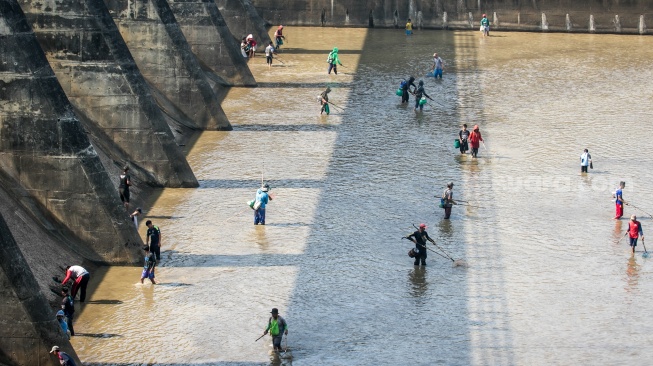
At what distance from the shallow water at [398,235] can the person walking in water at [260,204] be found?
14.0 inches

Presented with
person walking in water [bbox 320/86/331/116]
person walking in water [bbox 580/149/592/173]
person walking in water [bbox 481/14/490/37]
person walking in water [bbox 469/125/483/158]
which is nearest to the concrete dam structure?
person walking in water [bbox 320/86/331/116]

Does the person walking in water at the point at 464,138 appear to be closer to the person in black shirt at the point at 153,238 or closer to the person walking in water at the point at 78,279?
the person in black shirt at the point at 153,238

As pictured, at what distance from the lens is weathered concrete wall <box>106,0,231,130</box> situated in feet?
157

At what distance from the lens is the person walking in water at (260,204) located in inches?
1433

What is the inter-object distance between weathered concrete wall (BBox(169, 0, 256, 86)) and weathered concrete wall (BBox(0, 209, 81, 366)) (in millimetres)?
30885

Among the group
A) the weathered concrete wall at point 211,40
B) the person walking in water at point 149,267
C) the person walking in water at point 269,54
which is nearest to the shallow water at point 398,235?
the person walking in water at point 149,267

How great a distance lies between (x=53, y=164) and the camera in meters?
33.2

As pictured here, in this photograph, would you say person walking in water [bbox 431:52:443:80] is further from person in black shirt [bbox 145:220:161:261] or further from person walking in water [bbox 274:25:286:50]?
person in black shirt [bbox 145:220:161:261]

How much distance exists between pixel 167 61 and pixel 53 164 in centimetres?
1573

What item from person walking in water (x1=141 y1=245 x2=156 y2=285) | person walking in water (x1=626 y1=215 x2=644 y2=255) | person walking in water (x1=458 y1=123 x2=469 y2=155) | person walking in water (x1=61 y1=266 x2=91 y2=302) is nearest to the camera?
person walking in water (x1=61 y1=266 x2=91 y2=302)

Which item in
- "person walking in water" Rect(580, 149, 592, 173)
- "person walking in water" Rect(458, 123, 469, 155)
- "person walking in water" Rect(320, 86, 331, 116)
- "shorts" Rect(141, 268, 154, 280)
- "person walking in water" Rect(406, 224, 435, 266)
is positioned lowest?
"shorts" Rect(141, 268, 154, 280)

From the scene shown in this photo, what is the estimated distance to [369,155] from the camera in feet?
147

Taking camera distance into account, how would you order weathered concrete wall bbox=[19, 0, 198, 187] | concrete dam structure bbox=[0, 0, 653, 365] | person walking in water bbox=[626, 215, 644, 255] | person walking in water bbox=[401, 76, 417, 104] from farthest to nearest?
person walking in water bbox=[401, 76, 417, 104] < weathered concrete wall bbox=[19, 0, 198, 187] < person walking in water bbox=[626, 215, 644, 255] < concrete dam structure bbox=[0, 0, 653, 365]

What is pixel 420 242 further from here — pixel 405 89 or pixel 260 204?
pixel 405 89
